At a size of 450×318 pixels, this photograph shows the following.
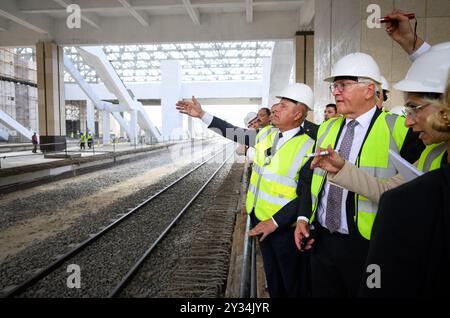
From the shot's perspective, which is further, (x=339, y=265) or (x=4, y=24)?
(x=4, y=24)

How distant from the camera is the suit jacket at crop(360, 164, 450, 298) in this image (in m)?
0.84

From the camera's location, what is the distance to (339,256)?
189 cm

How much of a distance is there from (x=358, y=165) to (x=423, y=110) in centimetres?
62

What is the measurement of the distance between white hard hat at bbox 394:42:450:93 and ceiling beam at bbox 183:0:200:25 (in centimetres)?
1343

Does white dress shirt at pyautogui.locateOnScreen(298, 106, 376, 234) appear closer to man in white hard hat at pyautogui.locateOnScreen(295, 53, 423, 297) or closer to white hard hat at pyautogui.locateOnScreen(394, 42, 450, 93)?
man in white hard hat at pyautogui.locateOnScreen(295, 53, 423, 297)

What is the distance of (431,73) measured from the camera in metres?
1.31

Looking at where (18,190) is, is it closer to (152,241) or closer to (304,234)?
(152,241)

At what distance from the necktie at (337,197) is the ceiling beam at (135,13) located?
1339 centimetres

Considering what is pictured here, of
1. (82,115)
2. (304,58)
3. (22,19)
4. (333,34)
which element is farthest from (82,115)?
(333,34)

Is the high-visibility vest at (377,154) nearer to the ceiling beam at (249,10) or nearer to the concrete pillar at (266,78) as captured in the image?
the ceiling beam at (249,10)

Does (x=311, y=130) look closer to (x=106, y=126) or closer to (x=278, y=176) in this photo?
(x=278, y=176)

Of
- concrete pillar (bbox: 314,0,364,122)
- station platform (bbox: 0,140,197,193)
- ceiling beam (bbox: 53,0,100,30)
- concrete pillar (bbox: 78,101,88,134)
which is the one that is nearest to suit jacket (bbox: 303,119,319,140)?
concrete pillar (bbox: 314,0,364,122)
